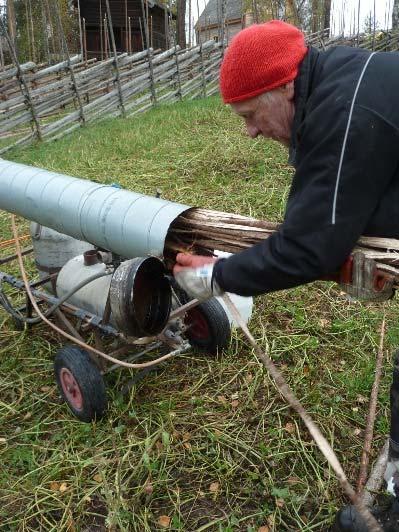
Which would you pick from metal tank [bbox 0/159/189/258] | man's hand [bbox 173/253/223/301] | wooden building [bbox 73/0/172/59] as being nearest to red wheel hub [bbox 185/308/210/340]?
metal tank [bbox 0/159/189/258]

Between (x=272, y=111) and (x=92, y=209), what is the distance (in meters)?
1.43

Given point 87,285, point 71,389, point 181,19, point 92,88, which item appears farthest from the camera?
point 181,19

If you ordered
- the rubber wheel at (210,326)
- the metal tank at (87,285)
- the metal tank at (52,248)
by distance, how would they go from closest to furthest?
the metal tank at (87,285) → the rubber wheel at (210,326) → the metal tank at (52,248)

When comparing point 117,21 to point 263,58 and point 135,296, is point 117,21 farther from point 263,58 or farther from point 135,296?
point 263,58

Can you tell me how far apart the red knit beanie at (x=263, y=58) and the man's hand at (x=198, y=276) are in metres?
0.63

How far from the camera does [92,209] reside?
283cm

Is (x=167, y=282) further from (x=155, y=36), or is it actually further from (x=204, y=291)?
(x=155, y=36)

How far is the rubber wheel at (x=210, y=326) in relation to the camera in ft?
11.6

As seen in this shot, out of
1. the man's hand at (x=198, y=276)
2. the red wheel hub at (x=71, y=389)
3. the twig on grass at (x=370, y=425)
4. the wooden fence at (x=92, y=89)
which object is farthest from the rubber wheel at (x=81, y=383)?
the wooden fence at (x=92, y=89)

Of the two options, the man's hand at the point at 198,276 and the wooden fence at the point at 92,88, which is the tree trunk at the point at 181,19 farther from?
the man's hand at the point at 198,276

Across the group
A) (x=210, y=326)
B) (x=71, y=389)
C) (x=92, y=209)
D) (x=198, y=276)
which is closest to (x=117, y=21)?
(x=210, y=326)

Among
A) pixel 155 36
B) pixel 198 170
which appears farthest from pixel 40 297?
pixel 155 36

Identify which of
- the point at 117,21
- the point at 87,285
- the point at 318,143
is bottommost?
the point at 87,285

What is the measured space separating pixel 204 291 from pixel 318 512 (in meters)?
1.34
